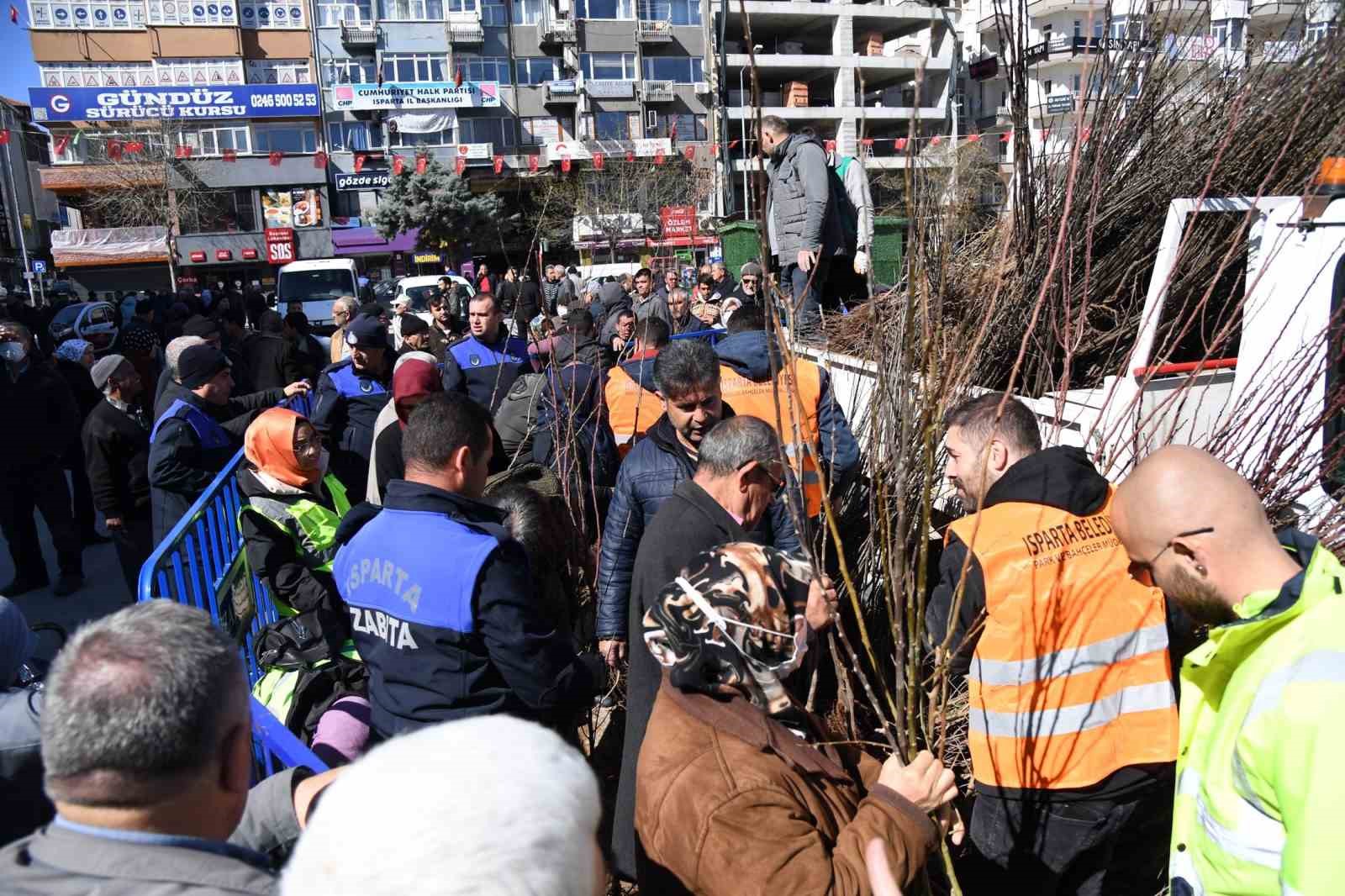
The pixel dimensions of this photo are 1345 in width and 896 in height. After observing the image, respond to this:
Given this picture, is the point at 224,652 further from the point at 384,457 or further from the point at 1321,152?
the point at 1321,152

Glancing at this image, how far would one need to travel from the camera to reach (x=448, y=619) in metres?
2.17

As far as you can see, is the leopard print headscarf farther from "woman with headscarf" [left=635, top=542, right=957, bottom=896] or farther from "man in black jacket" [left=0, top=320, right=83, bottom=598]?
"man in black jacket" [left=0, top=320, right=83, bottom=598]

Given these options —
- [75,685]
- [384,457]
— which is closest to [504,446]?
[384,457]

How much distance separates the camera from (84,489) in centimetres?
699

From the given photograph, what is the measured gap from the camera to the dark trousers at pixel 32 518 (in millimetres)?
5879

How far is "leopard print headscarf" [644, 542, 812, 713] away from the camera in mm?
1731

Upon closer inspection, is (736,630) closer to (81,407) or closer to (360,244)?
(81,407)

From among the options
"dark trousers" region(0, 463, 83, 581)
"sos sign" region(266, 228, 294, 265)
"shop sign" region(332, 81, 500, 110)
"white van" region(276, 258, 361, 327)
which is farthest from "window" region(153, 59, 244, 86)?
"dark trousers" region(0, 463, 83, 581)

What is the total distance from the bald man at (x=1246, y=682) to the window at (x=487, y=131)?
50906 mm

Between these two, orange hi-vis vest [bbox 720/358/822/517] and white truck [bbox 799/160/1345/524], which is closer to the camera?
white truck [bbox 799/160/1345/524]

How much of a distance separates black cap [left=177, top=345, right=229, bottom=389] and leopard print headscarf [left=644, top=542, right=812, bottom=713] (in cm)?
367

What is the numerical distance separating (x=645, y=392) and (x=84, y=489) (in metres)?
5.10

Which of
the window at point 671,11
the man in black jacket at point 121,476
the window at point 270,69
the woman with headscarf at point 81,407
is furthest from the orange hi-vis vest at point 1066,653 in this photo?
the window at point 270,69

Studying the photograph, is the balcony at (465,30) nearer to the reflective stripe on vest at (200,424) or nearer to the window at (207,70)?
the window at (207,70)
